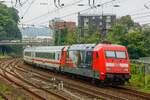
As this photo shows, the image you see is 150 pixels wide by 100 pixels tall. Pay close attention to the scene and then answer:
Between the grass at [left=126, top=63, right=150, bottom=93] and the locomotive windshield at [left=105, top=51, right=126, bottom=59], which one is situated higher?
the locomotive windshield at [left=105, top=51, right=126, bottom=59]

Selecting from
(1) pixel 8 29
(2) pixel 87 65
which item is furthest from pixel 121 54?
(1) pixel 8 29

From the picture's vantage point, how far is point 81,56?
1230 inches

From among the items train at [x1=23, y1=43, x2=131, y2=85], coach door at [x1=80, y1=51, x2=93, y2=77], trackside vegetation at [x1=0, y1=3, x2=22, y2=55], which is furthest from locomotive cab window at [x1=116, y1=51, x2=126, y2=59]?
trackside vegetation at [x1=0, y1=3, x2=22, y2=55]

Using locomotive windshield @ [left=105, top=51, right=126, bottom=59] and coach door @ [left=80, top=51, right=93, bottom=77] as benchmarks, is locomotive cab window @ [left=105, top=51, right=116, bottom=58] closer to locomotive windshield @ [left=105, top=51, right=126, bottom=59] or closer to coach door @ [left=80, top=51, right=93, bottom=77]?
locomotive windshield @ [left=105, top=51, right=126, bottom=59]

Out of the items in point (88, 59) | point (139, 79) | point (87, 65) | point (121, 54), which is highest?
point (121, 54)

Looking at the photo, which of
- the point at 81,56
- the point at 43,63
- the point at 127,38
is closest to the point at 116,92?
the point at 81,56

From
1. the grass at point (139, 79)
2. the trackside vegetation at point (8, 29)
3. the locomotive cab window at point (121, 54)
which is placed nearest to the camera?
the locomotive cab window at point (121, 54)

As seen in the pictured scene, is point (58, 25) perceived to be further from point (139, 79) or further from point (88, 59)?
point (88, 59)

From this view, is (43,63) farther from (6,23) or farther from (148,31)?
(6,23)

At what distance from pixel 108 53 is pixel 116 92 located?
3802 millimetres

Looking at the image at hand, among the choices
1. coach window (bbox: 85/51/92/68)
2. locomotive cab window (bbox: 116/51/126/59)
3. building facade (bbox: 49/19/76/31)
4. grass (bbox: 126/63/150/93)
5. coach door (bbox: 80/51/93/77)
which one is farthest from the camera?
building facade (bbox: 49/19/76/31)

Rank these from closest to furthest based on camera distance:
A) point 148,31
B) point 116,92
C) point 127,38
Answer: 1. point 116,92
2. point 127,38
3. point 148,31

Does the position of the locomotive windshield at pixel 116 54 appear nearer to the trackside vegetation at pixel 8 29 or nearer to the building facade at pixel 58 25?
the building facade at pixel 58 25

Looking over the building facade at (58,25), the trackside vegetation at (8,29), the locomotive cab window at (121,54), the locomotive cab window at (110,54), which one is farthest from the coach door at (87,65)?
the trackside vegetation at (8,29)
